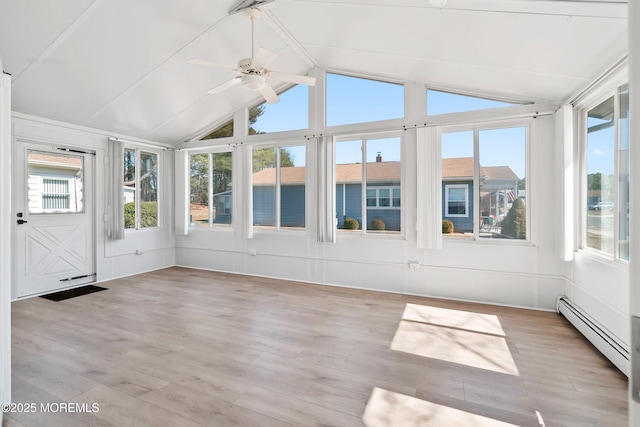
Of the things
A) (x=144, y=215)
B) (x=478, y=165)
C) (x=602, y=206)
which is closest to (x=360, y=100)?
(x=478, y=165)

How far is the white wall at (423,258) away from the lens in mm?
3926

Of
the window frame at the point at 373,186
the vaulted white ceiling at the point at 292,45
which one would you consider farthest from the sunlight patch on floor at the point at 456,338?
the vaulted white ceiling at the point at 292,45

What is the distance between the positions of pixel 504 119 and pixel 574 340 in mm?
2628

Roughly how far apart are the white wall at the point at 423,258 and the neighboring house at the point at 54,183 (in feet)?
7.58

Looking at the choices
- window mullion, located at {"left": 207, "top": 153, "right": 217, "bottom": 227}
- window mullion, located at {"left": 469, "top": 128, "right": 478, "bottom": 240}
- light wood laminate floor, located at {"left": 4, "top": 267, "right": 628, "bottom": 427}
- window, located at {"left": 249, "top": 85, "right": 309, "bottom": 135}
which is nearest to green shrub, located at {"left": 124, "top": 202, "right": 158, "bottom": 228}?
window mullion, located at {"left": 207, "top": 153, "right": 217, "bottom": 227}

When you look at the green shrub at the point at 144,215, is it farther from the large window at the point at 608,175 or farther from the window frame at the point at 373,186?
the large window at the point at 608,175

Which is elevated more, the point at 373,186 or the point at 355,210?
the point at 373,186

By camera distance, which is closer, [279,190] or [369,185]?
[369,185]

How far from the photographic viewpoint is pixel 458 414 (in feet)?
6.64

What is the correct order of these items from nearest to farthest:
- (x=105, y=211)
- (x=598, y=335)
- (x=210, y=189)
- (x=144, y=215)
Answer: (x=598, y=335), (x=105, y=211), (x=144, y=215), (x=210, y=189)

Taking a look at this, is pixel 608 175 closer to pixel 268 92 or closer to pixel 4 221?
pixel 268 92

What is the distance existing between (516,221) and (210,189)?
16.9ft

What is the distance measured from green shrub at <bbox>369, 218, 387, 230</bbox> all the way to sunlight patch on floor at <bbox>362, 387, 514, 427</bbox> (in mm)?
2865

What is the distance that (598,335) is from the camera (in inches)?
113
